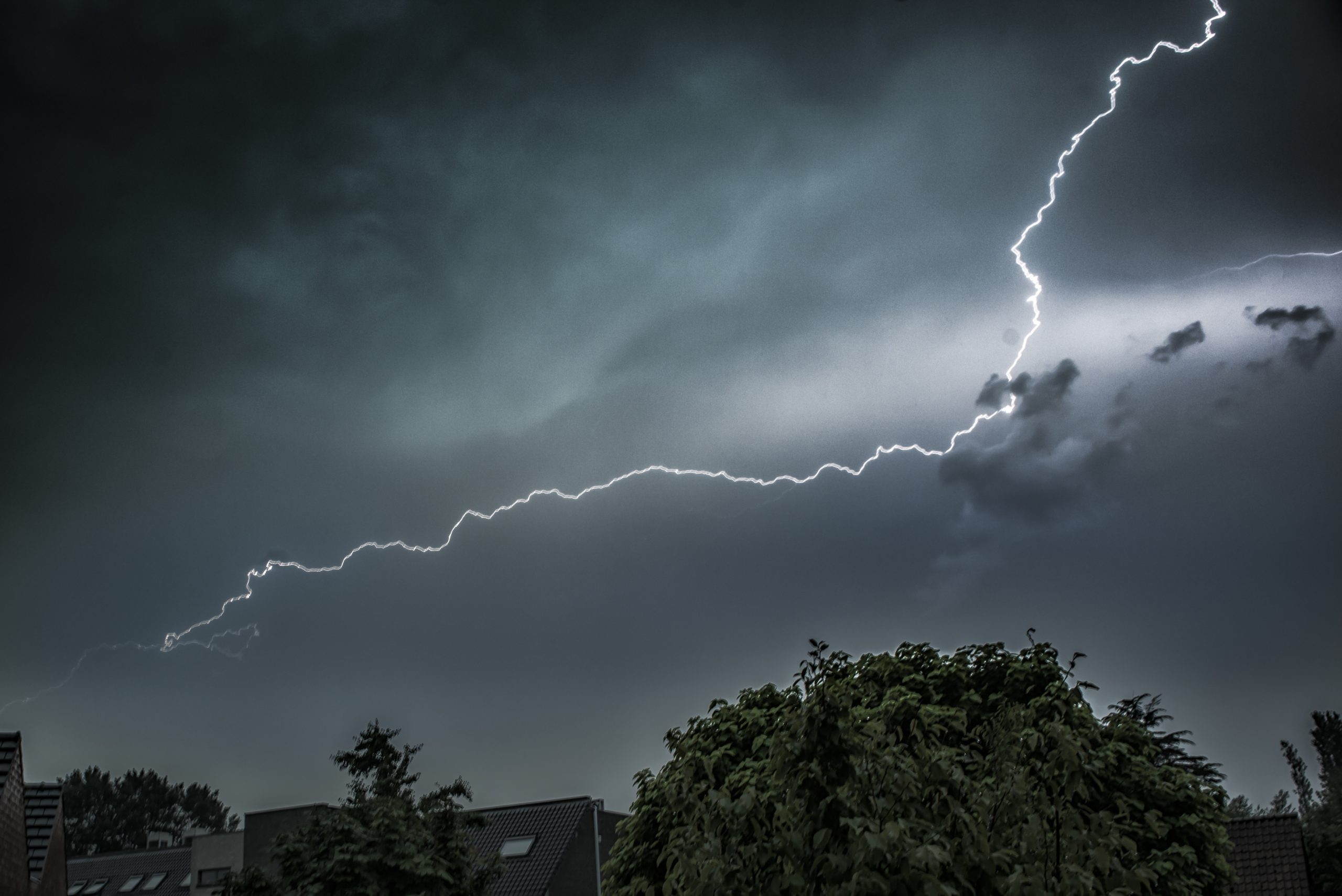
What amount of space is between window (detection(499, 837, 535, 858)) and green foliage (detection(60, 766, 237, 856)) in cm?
6453

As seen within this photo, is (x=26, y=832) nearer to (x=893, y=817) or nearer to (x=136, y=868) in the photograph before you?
(x=893, y=817)

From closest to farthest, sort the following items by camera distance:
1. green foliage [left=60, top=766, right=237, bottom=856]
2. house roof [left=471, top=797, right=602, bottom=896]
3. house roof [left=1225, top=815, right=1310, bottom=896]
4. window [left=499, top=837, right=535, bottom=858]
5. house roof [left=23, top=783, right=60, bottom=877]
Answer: house roof [left=23, top=783, right=60, bottom=877], house roof [left=1225, top=815, right=1310, bottom=896], house roof [left=471, top=797, right=602, bottom=896], window [left=499, top=837, right=535, bottom=858], green foliage [left=60, top=766, right=237, bottom=856]

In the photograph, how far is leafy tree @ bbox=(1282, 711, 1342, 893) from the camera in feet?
136

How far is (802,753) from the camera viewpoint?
19.2ft

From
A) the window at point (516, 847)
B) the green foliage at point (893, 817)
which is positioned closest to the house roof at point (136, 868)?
the window at point (516, 847)

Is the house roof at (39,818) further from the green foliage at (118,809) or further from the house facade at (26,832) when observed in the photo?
the green foliage at (118,809)

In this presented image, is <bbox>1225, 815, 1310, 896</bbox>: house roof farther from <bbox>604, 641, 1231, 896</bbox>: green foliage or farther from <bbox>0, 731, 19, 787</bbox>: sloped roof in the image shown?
<bbox>0, 731, 19, 787</bbox>: sloped roof

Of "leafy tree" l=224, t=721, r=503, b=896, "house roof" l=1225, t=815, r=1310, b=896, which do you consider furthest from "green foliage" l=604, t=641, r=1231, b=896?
"house roof" l=1225, t=815, r=1310, b=896

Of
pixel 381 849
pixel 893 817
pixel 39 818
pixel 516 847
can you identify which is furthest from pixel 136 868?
pixel 893 817

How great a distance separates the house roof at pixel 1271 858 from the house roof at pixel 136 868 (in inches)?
1953

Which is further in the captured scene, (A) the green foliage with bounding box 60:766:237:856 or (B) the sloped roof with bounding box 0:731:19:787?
(A) the green foliage with bounding box 60:766:237:856

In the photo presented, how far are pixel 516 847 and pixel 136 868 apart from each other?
2899 centimetres

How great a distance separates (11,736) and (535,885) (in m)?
23.8

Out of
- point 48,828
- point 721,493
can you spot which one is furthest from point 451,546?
point 48,828
